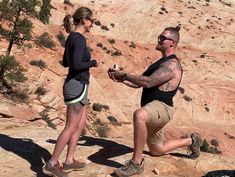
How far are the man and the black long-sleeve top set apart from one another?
43cm

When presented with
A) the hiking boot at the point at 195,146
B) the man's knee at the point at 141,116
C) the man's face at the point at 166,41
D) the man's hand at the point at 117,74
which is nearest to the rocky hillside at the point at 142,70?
the hiking boot at the point at 195,146

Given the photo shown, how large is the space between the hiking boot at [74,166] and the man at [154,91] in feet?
2.11

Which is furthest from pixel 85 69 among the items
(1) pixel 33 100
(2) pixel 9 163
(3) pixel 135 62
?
(3) pixel 135 62

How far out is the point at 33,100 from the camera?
58.7ft

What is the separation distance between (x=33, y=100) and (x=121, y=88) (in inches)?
470

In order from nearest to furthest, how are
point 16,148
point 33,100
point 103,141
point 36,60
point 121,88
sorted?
point 16,148 < point 103,141 < point 33,100 < point 36,60 < point 121,88

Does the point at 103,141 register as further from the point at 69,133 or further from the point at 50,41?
the point at 50,41

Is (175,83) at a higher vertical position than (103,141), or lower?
higher

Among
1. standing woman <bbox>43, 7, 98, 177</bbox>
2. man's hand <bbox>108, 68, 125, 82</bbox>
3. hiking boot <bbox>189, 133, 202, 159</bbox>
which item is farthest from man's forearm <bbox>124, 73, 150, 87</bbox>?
hiking boot <bbox>189, 133, 202, 159</bbox>

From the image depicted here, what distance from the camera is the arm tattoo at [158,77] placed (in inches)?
222

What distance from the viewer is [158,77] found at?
5.74 metres

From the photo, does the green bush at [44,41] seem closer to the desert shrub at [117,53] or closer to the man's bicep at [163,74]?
the desert shrub at [117,53]

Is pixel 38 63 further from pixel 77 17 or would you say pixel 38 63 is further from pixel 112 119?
pixel 77 17

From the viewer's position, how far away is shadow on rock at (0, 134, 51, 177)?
6.57 m
